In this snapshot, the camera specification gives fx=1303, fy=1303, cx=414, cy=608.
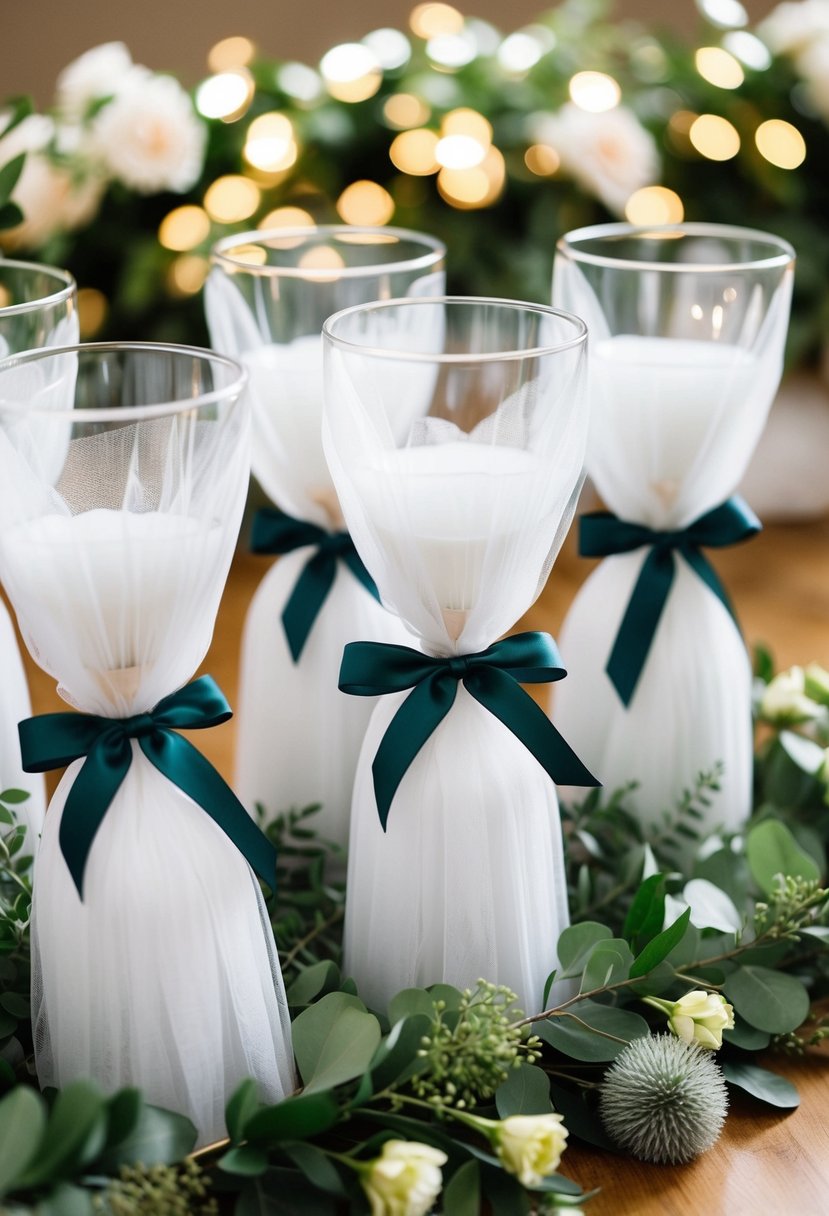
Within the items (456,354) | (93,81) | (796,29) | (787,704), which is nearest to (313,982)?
(456,354)

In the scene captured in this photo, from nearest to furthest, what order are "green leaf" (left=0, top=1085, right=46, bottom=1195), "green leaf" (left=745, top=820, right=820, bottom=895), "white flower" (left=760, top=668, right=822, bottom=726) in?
"green leaf" (left=0, top=1085, right=46, bottom=1195) → "green leaf" (left=745, top=820, right=820, bottom=895) → "white flower" (left=760, top=668, right=822, bottom=726)

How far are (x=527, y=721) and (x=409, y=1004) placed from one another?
0.59 ft

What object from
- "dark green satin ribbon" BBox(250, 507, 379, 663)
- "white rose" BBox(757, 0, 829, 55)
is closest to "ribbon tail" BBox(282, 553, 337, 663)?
"dark green satin ribbon" BBox(250, 507, 379, 663)

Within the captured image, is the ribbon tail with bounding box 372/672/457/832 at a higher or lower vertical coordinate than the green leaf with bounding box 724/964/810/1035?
higher

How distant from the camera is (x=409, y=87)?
61.4 inches

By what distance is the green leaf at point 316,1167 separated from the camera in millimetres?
670

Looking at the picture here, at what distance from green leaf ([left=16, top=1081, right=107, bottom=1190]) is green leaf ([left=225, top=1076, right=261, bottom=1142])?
0.25 ft

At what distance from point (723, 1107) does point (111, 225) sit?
114 centimetres

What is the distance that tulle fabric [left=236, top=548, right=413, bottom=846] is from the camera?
98 cm

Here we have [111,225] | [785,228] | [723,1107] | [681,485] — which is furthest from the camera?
[785,228]

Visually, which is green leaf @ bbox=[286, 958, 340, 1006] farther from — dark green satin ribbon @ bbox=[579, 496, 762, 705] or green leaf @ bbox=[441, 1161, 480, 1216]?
dark green satin ribbon @ bbox=[579, 496, 762, 705]

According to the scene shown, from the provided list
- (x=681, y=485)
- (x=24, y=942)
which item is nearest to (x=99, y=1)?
(x=681, y=485)

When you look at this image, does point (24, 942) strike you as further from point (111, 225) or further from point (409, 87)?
point (409, 87)

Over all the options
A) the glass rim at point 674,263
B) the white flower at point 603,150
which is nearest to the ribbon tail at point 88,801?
the glass rim at point 674,263
